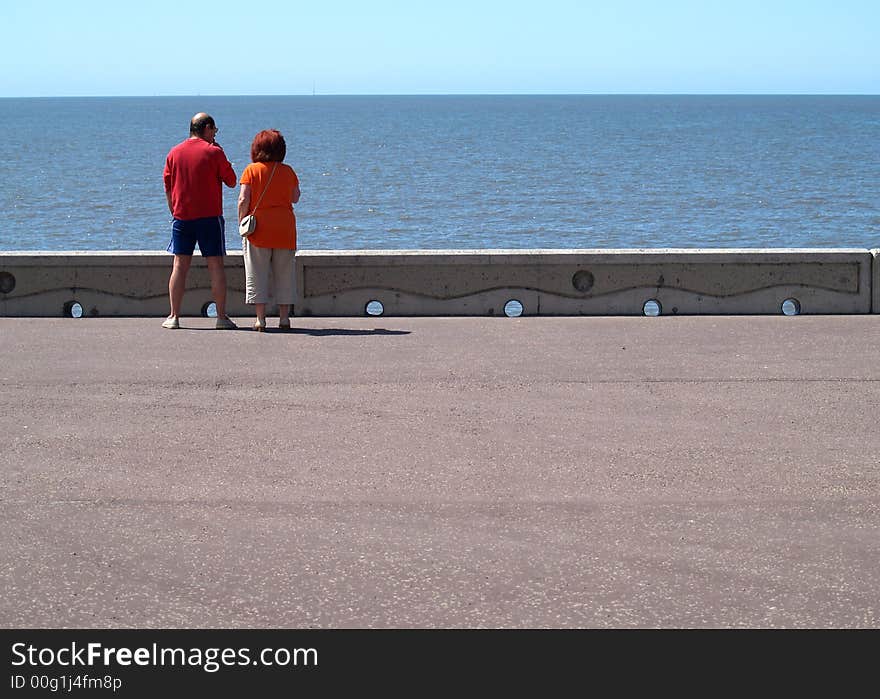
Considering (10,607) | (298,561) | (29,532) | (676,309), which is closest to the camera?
(10,607)

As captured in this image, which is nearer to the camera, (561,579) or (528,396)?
(561,579)

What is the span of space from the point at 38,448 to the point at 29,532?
1485mm

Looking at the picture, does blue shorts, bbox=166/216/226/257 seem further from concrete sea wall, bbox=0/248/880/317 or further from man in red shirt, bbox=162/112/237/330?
concrete sea wall, bbox=0/248/880/317

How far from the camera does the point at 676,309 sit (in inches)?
463

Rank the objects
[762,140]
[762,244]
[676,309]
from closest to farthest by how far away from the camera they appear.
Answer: [676,309], [762,244], [762,140]

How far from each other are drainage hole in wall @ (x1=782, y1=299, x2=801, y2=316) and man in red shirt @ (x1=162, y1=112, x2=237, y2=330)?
4561 millimetres

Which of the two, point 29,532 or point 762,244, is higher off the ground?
point 29,532

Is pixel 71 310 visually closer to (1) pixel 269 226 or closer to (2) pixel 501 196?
(1) pixel 269 226

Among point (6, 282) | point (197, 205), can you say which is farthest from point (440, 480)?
point (6, 282)

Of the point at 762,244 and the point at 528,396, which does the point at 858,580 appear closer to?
the point at 528,396

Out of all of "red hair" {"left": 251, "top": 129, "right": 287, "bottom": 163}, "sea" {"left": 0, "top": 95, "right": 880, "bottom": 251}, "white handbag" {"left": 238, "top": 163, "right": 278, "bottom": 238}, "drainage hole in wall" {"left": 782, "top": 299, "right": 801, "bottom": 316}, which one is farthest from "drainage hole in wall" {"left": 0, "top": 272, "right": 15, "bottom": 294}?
"sea" {"left": 0, "top": 95, "right": 880, "bottom": 251}

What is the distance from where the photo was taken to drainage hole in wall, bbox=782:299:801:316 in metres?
11.7

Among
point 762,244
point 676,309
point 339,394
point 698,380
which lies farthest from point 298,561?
point 762,244
